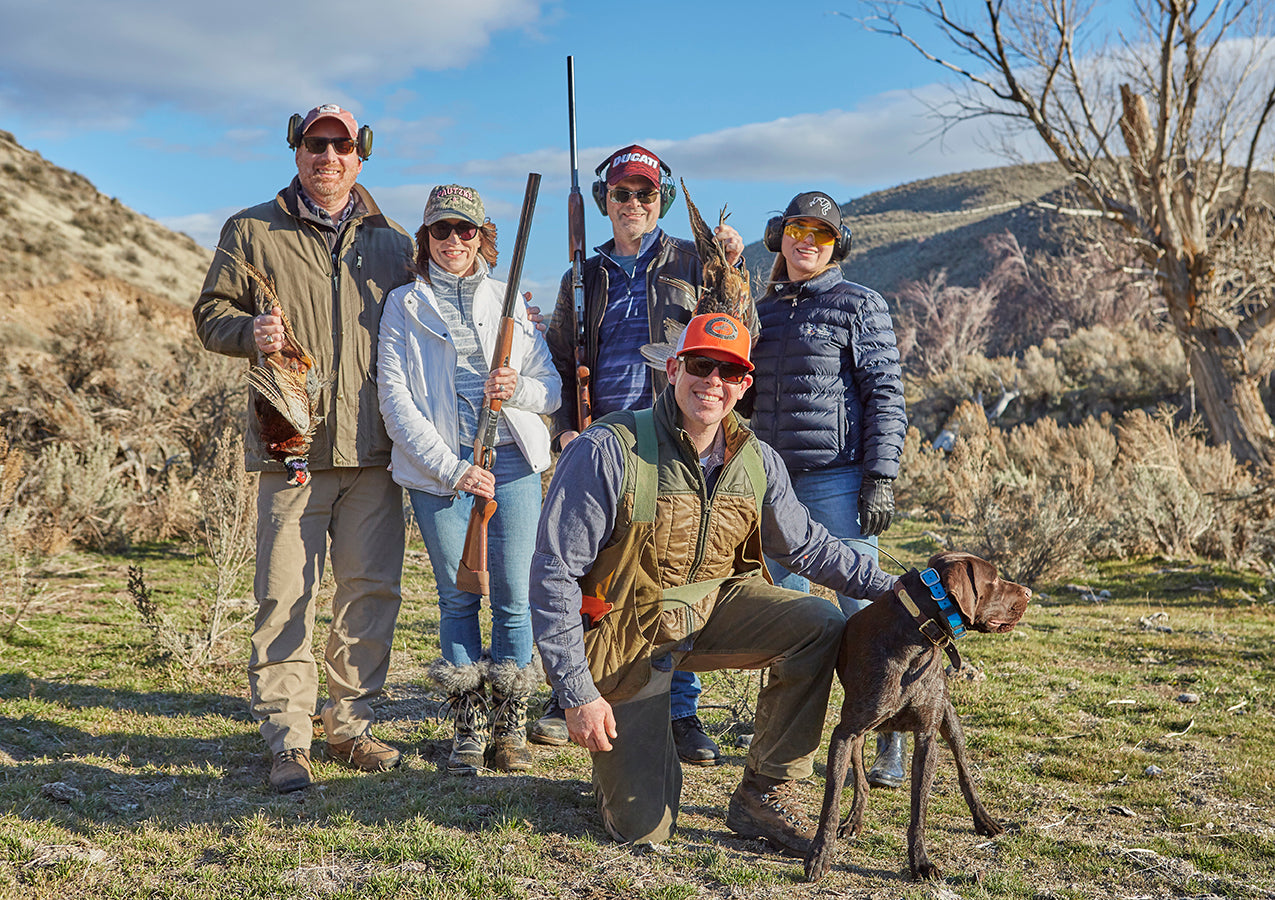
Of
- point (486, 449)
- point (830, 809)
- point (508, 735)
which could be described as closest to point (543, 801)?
point (508, 735)

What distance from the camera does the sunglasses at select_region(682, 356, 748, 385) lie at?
319 cm

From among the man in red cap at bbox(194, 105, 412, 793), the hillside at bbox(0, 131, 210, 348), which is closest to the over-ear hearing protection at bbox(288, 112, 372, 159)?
the man in red cap at bbox(194, 105, 412, 793)

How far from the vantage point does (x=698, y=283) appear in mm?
4180

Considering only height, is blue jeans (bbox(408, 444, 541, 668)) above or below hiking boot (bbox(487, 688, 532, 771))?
above

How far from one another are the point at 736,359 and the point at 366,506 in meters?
1.77

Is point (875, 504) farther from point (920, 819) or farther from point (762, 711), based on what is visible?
point (920, 819)

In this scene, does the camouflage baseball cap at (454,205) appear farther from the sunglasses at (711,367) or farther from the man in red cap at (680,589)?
the sunglasses at (711,367)

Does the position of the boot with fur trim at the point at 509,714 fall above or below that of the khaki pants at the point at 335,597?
below

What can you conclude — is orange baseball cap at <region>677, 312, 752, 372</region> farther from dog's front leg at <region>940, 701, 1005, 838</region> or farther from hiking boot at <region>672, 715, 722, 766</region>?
→ hiking boot at <region>672, 715, 722, 766</region>

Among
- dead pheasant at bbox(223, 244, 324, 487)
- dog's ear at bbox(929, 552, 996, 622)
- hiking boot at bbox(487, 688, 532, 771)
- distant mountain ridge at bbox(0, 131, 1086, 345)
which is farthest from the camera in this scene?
distant mountain ridge at bbox(0, 131, 1086, 345)

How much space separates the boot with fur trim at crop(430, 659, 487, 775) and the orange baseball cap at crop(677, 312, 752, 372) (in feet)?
5.60

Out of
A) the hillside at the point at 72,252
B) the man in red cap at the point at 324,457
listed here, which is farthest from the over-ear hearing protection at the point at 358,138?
the hillside at the point at 72,252

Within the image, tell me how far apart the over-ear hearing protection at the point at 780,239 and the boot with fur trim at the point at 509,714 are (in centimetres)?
213

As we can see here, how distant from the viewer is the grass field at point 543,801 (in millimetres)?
3086
